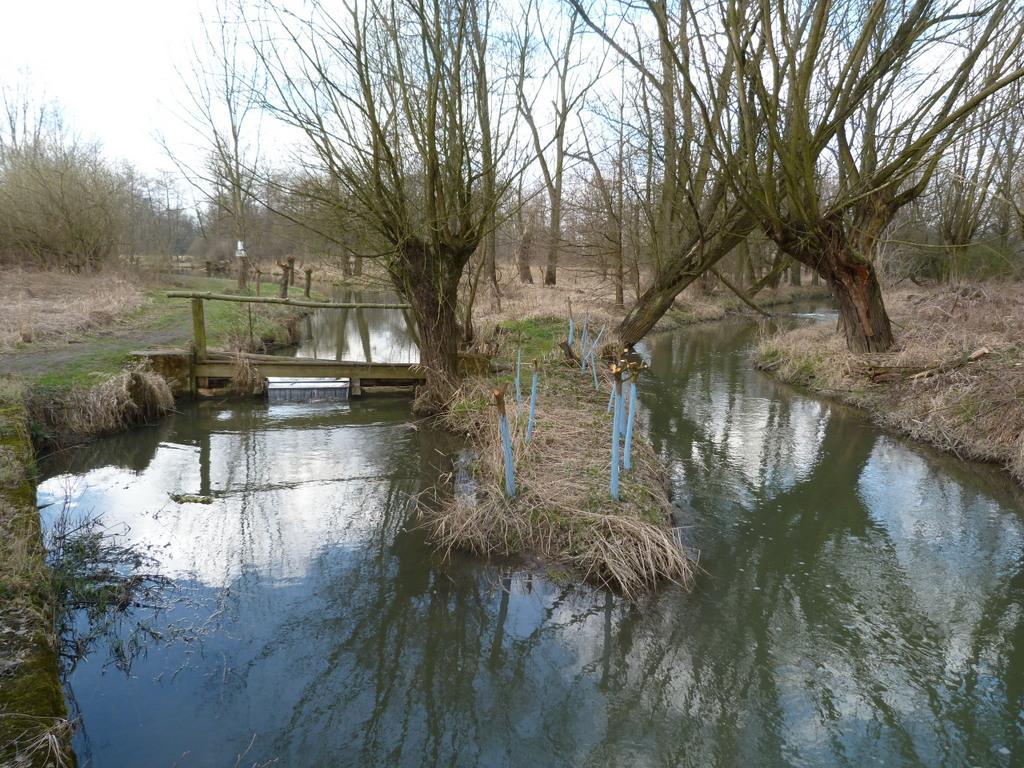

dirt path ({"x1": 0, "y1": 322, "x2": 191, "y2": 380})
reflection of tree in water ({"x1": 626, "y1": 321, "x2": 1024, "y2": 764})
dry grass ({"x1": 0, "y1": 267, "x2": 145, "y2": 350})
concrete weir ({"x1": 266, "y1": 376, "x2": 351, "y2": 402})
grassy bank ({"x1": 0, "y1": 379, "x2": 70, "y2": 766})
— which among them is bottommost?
reflection of tree in water ({"x1": 626, "y1": 321, "x2": 1024, "y2": 764})

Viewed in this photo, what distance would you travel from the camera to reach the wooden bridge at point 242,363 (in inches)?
378

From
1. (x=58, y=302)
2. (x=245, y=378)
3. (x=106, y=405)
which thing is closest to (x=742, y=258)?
(x=245, y=378)

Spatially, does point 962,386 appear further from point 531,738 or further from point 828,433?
point 531,738

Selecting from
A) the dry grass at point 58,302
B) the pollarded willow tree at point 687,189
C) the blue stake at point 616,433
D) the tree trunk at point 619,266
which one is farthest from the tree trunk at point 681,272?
the dry grass at point 58,302

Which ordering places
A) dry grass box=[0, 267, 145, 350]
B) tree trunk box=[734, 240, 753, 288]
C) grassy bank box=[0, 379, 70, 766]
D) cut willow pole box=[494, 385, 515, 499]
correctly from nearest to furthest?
grassy bank box=[0, 379, 70, 766]
cut willow pole box=[494, 385, 515, 499]
dry grass box=[0, 267, 145, 350]
tree trunk box=[734, 240, 753, 288]

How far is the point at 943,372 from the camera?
9414 mm

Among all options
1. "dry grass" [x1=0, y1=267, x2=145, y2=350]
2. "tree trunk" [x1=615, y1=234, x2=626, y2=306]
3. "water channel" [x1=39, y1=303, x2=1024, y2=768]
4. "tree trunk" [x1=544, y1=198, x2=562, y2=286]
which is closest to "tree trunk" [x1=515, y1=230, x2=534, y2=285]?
"tree trunk" [x1=544, y1=198, x2=562, y2=286]

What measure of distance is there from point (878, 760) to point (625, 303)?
1828 centimetres

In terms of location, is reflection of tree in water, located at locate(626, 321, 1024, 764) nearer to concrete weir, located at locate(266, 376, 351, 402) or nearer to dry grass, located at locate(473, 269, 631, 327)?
concrete weir, located at locate(266, 376, 351, 402)

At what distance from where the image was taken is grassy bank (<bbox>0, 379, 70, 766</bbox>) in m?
2.52

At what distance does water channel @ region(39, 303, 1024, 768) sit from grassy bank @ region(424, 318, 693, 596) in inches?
9.9

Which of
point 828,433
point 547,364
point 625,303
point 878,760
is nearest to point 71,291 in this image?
point 547,364

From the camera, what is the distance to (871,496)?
687 cm

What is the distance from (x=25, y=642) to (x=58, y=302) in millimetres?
13251
